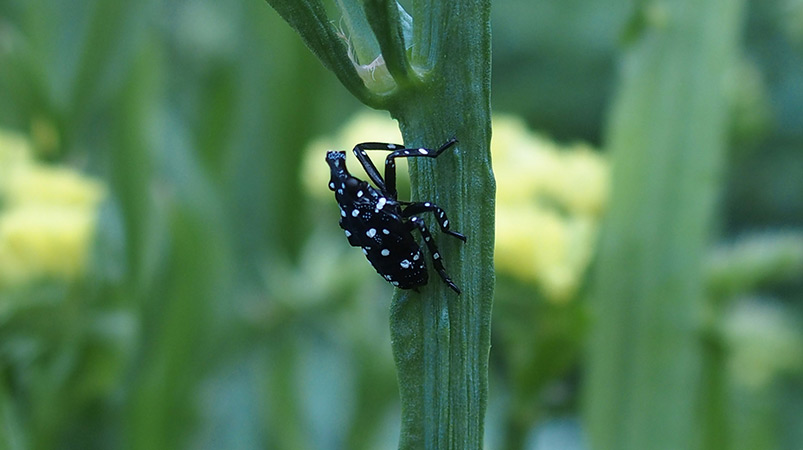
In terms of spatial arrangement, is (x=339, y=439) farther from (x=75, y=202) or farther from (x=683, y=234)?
(x=683, y=234)

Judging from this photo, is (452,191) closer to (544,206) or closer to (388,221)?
(388,221)

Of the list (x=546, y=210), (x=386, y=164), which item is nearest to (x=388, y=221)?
(x=386, y=164)

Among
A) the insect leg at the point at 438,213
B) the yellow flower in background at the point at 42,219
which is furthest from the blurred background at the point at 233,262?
the insect leg at the point at 438,213

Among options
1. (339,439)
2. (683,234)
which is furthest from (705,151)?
(339,439)

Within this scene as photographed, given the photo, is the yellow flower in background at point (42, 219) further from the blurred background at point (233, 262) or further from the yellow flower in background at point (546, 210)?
the yellow flower in background at point (546, 210)

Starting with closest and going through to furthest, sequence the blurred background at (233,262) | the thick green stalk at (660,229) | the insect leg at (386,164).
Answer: the insect leg at (386,164), the thick green stalk at (660,229), the blurred background at (233,262)

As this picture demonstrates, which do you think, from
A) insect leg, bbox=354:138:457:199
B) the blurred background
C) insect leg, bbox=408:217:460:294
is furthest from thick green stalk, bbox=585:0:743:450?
insect leg, bbox=408:217:460:294
